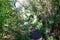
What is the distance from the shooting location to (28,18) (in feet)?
15.1

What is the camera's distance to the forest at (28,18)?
4203mm

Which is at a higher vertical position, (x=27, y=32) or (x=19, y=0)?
(x=19, y=0)

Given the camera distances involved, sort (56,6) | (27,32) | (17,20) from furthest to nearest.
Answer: (27,32) → (17,20) → (56,6)

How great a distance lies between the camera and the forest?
13.8 feet

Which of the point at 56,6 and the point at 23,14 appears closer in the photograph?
the point at 56,6

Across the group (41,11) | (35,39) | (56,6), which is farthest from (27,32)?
(56,6)

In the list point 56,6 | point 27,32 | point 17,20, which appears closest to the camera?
point 56,6

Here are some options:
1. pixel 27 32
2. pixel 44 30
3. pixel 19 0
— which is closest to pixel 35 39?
pixel 27 32

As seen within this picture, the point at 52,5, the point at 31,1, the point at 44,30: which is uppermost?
the point at 31,1

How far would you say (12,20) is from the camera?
14.3ft

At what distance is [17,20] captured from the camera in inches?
176

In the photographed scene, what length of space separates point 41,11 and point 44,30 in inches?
14.8

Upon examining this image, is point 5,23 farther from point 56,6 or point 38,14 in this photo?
point 56,6

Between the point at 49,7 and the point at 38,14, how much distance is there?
0.28 meters
